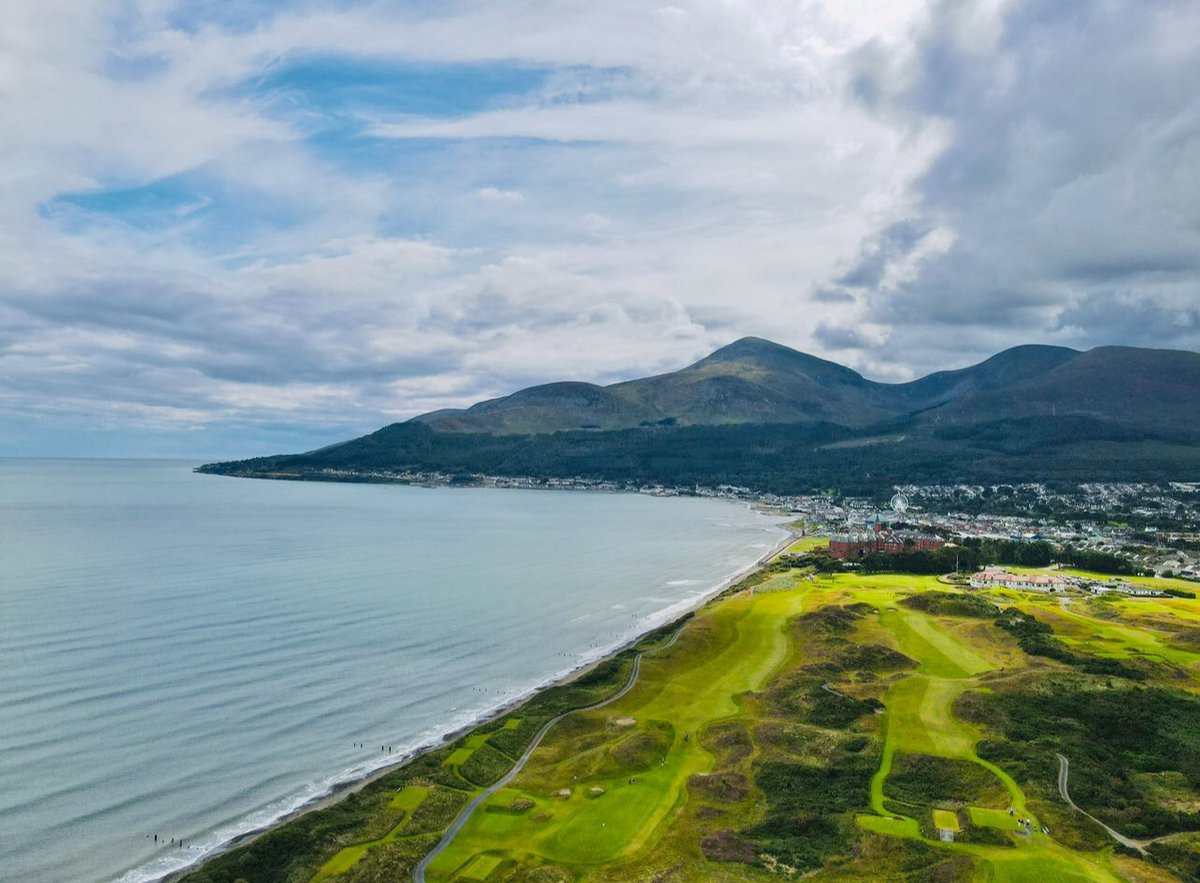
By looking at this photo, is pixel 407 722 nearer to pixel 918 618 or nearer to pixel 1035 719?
pixel 1035 719

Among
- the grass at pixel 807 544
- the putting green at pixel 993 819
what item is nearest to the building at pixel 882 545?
the grass at pixel 807 544

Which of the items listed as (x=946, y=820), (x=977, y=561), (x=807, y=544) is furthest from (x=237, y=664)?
(x=807, y=544)

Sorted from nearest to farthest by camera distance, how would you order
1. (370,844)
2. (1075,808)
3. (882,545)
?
1. (370,844)
2. (1075,808)
3. (882,545)

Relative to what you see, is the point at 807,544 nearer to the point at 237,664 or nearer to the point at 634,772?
the point at 237,664

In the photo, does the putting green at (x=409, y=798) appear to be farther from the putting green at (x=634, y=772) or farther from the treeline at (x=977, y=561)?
the treeline at (x=977, y=561)

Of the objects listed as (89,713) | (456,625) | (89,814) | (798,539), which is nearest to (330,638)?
(456,625)

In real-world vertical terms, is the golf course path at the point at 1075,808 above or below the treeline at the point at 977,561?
below
